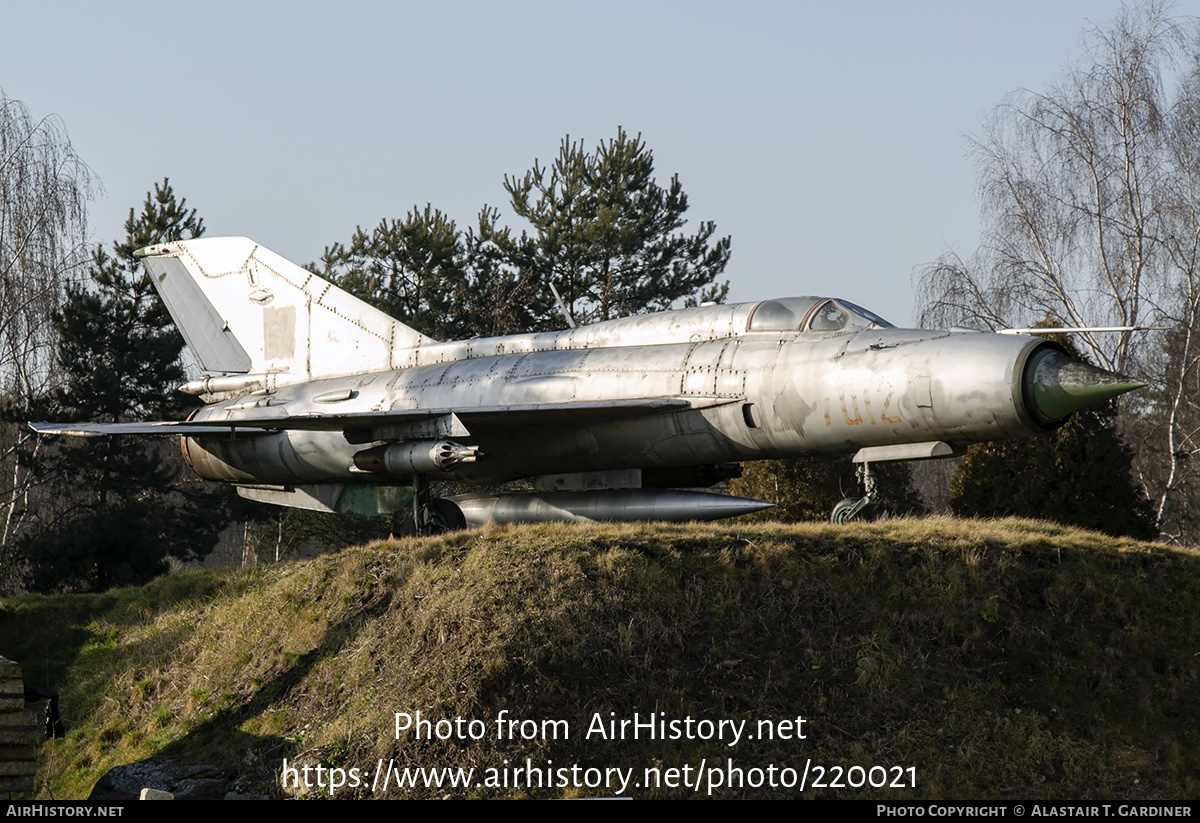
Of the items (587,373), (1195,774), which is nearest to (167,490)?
(587,373)

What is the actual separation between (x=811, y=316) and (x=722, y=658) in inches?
199

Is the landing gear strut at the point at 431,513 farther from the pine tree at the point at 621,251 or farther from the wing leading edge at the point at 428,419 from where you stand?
the pine tree at the point at 621,251

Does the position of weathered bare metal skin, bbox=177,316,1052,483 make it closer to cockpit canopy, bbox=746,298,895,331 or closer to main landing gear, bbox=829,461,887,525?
cockpit canopy, bbox=746,298,895,331

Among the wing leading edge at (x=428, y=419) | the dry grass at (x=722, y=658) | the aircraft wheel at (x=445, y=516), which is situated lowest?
the dry grass at (x=722, y=658)

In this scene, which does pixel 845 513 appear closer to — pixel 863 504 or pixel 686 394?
pixel 863 504

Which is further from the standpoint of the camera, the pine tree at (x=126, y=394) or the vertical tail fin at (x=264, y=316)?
the pine tree at (x=126, y=394)

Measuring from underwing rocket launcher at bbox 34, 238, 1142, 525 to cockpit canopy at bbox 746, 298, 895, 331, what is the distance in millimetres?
28

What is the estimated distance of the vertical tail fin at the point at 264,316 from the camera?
727 inches

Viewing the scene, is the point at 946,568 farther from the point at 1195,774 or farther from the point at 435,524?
the point at 435,524

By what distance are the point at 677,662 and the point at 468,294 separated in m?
26.2

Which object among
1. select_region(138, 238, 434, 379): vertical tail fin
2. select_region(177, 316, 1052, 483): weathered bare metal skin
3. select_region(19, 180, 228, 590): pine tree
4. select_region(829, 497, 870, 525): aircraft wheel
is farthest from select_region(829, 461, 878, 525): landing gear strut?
select_region(19, 180, 228, 590): pine tree

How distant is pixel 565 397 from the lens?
1498cm

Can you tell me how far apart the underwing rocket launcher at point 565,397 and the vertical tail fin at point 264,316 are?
37 millimetres

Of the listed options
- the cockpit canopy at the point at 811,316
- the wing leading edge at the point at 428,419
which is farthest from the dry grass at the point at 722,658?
the cockpit canopy at the point at 811,316
